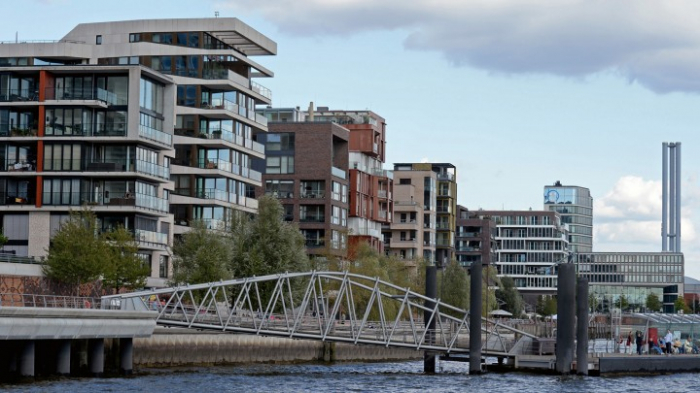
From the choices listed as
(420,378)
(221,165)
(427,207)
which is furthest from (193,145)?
(427,207)

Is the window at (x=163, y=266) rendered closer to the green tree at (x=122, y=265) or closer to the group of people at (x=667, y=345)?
the green tree at (x=122, y=265)

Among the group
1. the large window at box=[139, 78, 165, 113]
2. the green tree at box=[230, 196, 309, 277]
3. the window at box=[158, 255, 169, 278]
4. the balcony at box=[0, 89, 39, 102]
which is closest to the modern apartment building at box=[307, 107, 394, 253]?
the window at box=[158, 255, 169, 278]

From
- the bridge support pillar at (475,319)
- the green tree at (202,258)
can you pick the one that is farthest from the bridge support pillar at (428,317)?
the green tree at (202,258)

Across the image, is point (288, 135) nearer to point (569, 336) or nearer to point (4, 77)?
point (4, 77)

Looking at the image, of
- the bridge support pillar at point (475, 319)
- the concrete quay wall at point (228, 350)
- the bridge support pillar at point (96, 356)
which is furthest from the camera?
the concrete quay wall at point (228, 350)

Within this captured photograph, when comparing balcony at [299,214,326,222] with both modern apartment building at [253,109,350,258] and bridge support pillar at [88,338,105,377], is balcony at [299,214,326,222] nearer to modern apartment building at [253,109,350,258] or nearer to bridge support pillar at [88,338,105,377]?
modern apartment building at [253,109,350,258]

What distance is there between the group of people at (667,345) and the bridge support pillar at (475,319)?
1231 cm

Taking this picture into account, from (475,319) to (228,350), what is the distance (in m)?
16.8

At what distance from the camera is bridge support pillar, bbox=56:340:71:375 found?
63.3 meters

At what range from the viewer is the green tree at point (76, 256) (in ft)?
271

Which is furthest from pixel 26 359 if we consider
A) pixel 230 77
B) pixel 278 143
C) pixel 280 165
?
pixel 278 143

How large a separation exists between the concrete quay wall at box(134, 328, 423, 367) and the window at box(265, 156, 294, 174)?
53740 millimetres

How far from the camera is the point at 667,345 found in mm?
82438

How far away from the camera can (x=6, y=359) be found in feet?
202
